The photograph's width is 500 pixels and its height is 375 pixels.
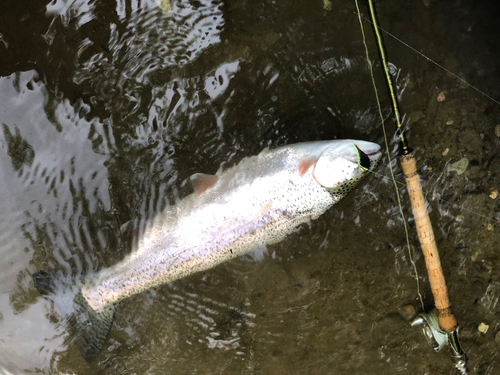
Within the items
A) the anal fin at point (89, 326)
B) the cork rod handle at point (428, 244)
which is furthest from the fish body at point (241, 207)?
the cork rod handle at point (428, 244)

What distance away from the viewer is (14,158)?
2.50 meters

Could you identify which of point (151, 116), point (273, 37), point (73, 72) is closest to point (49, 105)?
point (73, 72)

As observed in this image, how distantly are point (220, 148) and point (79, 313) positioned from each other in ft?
5.71

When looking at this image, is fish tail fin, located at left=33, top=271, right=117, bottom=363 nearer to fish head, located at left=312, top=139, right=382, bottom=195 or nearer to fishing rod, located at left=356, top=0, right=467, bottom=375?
fish head, located at left=312, top=139, right=382, bottom=195

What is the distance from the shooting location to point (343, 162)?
7.71 feet

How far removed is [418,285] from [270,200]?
1.71 meters

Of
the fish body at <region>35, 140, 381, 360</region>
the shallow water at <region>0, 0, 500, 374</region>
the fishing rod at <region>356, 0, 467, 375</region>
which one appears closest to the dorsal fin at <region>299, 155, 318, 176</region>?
the fish body at <region>35, 140, 381, 360</region>

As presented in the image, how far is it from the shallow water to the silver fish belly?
A: 7.8 inches

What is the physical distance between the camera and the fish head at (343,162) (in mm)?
2348

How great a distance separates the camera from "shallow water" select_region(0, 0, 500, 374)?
2430mm

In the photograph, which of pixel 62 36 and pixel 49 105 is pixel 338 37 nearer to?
pixel 62 36

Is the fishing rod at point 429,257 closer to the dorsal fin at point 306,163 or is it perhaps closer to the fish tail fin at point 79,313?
the dorsal fin at point 306,163

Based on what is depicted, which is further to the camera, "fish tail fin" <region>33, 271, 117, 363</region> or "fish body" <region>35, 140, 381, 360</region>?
"fish tail fin" <region>33, 271, 117, 363</region>

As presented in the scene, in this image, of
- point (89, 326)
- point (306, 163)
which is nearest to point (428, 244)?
point (306, 163)
